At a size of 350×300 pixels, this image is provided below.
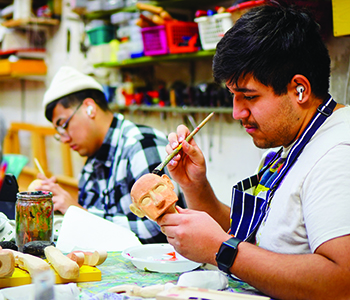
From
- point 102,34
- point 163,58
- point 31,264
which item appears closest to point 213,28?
point 163,58

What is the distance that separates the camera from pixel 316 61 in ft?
4.47

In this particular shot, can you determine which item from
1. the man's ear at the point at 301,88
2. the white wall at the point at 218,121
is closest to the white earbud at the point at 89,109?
the white wall at the point at 218,121

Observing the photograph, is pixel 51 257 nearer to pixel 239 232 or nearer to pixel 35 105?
pixel 239 232

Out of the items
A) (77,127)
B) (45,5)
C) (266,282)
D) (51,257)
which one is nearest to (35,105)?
(45,5)

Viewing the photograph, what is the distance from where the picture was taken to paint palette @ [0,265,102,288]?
120cm

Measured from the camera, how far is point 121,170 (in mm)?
2342

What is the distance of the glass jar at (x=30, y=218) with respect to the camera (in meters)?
1.51

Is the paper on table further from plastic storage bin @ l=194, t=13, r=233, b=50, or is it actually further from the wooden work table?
plastic storage bin @ l=194, t=13, r=233, b=50

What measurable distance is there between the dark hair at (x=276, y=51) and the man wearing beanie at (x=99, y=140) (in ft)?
3.25

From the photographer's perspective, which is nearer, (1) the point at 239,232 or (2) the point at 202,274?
(2) the point at 202,274

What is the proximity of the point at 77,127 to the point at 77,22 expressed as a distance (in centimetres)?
274

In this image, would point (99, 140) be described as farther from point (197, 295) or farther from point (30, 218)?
point (197, 295)

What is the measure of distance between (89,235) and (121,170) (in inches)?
29.1

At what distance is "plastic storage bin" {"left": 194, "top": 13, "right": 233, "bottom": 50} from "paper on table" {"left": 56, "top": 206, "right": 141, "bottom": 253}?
4.95ft
